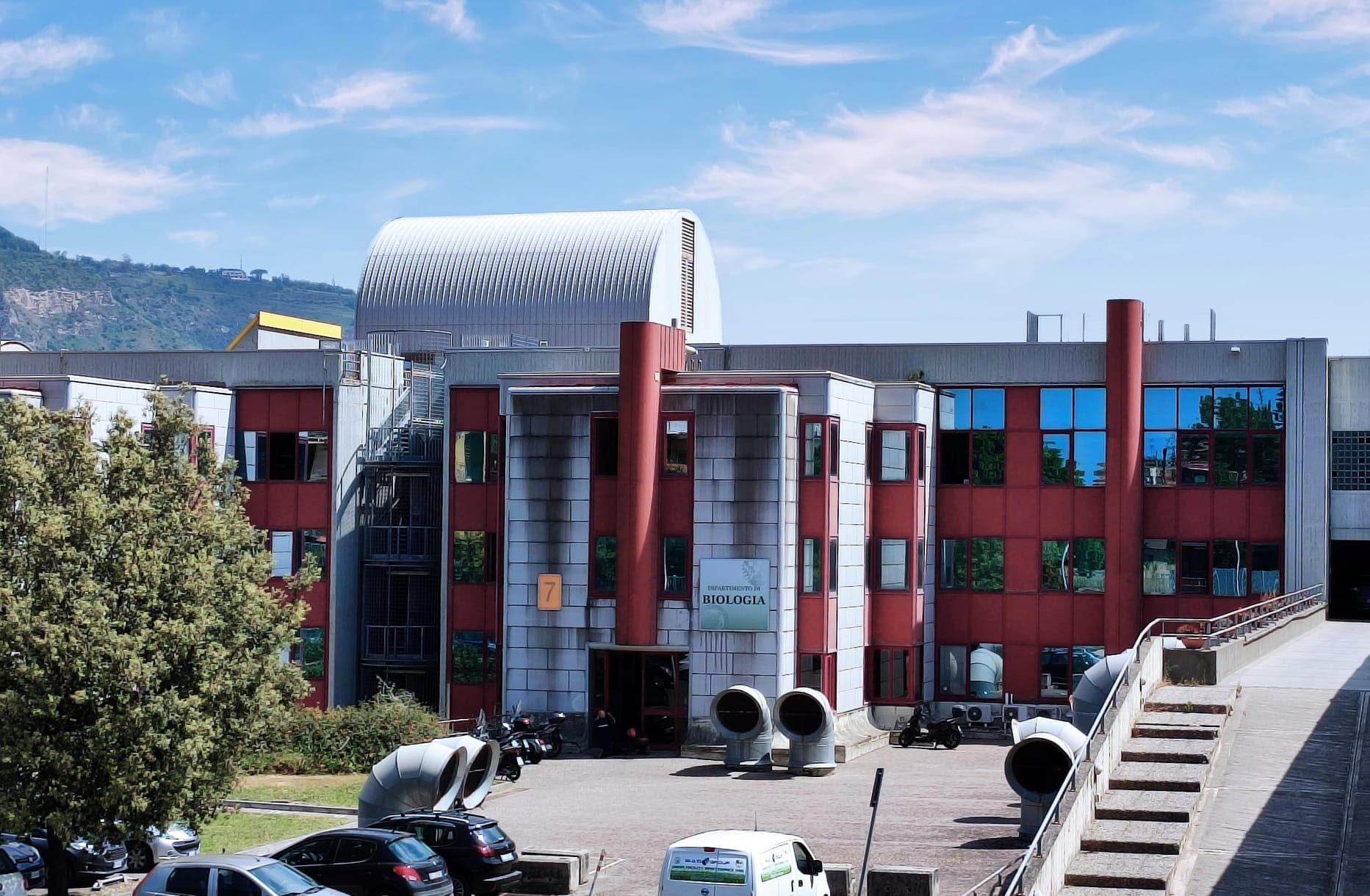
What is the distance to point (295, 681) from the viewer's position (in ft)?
104

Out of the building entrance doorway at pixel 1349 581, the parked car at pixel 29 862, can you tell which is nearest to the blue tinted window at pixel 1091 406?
the building entrance doorway at pixel 1349 581

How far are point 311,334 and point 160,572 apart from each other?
44.3 meters

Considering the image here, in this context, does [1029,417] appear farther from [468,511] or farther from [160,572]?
[160,572]

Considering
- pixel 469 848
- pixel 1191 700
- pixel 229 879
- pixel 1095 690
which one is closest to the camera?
pixel 229 879

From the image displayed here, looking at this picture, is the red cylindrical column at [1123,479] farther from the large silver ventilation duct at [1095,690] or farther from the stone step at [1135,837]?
the stone step at [1135,837]

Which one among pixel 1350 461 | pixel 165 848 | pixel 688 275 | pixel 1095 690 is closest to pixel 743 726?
pixel 1095 690

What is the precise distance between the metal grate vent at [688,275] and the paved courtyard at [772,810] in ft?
73.9

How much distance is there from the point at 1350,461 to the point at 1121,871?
31198mm

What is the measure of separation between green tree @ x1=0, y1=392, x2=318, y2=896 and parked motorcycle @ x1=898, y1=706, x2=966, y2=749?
2314 cm

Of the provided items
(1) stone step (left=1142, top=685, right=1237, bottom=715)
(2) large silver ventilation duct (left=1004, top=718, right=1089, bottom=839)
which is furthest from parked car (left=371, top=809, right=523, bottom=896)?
(1) stone step (left=1142, top=685, right=1237, bottom=715)

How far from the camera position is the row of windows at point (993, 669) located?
2089 inches

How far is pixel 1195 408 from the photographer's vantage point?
52719mm

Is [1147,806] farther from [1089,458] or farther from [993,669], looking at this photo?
[1089,458]

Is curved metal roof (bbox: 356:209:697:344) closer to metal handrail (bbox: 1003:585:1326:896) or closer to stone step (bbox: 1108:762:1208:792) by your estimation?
metal handrail (bbox: 1003:585:1326:896)
